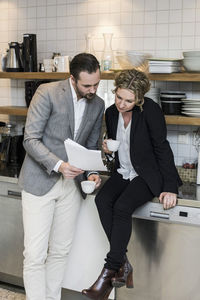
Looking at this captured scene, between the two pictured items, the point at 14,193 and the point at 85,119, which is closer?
the point at 85,119

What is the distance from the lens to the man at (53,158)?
2240 mm

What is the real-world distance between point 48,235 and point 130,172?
1.93 ft

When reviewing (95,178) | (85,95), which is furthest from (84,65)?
(95,178)

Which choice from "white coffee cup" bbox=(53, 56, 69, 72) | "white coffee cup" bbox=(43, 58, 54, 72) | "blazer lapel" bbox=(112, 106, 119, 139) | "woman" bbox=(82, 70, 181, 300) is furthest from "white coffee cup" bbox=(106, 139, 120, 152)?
"white coffee cup" bbox=(43, 58, 54, 72)

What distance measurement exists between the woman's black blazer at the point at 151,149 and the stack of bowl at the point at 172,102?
0.47 meters

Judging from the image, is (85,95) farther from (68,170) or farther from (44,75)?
(44,75)

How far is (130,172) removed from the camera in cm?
249

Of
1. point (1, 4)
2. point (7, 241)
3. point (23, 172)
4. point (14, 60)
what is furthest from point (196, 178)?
point (1, 4)

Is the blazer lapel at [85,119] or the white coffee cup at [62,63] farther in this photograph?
the white coffee cup at [62,63]

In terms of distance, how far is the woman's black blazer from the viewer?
2348mm

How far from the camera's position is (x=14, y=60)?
3.25 metres

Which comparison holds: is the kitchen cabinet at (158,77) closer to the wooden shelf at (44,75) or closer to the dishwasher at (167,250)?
the wooden shelf at (44,75)

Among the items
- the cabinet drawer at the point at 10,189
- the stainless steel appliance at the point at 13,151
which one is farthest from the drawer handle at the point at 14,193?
the stainless steel appliance at the point at 13,151

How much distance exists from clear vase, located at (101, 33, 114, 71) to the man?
632mm
